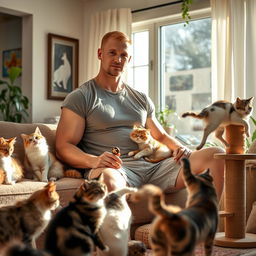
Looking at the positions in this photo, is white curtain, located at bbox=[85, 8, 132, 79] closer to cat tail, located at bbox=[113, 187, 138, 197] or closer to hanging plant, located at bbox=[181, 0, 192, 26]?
hanging plant, located at bbox=[181, 0, 192, 26]

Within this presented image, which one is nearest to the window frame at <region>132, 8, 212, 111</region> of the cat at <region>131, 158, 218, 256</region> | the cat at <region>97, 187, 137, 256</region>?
the cat at <region>97, 187, 137, 256</region>

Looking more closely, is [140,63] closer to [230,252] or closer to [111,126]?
[111,126]

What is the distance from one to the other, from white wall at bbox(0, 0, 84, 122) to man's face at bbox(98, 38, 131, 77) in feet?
8.36

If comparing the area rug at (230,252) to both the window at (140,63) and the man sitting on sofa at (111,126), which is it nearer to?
the man sitting on sofa at (111,126)

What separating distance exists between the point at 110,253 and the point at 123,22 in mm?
3580

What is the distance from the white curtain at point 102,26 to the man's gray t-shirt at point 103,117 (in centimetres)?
231

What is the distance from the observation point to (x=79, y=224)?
129 centimetres

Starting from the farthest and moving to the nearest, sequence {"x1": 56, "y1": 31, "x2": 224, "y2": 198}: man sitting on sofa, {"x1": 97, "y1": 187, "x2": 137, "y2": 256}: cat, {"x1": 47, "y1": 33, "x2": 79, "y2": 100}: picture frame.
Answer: {"x1": 47, "y1": 33, "x2": 79, "y2": 100}: picture frame
{"x1": 56, "y1": 31, "x2": 224, "y2": 198}: man sitting on sofa
{"x1": 97, "y1": 187, "x2": 137, "y2": 256}: cat

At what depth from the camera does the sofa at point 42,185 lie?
7.18 ft

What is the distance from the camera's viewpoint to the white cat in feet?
17.1

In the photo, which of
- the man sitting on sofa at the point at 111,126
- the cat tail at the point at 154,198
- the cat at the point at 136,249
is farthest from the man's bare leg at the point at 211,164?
the cat tail at the point at 154,198

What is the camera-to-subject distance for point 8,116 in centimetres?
500

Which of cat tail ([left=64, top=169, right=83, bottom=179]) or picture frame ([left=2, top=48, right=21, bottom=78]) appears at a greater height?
picture frame ([left=2, top=48, right=21, bottom=78])

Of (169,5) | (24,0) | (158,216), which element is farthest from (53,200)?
(24,0)
